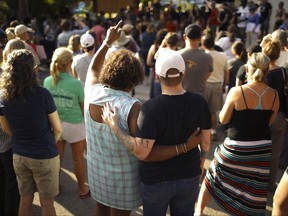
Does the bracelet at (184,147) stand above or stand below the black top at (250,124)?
above

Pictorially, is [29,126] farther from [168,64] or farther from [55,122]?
[168,64]

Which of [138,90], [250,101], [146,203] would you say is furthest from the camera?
[138,90]

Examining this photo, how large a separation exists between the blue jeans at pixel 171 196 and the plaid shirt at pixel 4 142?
134 centimetres

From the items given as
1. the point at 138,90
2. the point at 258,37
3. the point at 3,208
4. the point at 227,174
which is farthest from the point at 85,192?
the point at 258,37

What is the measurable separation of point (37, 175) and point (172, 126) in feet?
4.13

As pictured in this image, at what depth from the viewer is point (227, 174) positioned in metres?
3.35

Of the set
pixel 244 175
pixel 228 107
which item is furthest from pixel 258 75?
Result: pixel 244 175

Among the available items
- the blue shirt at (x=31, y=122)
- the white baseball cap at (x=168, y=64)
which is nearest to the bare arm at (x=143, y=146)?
the white baseball cap at (x=168, y=64)

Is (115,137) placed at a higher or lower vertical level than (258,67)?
lower

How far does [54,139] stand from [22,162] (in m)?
0.30

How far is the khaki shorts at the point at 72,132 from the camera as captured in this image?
150 inches

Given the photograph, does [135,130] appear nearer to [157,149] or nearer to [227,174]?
[157,149]

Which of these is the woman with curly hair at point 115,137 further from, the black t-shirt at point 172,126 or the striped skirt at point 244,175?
the striped skirt at point 244,175

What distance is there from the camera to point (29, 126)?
276 centimetres
